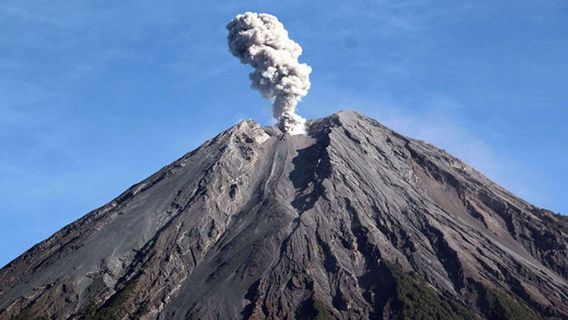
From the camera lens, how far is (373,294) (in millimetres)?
107250

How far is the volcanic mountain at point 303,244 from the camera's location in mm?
106250

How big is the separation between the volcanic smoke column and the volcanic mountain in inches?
217

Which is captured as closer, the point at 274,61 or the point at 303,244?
the point at 303,244

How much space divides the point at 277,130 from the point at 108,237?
89.6 ft

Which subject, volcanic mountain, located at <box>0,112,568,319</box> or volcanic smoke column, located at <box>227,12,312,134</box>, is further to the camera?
volcanic smoke column, located at <box>227,12,312,134</box>

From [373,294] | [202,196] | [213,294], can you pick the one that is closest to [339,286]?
[373,294]

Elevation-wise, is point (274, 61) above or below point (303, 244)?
above

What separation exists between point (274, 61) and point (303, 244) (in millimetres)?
33620

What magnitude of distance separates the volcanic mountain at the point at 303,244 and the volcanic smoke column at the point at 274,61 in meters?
5.52

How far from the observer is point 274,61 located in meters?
140

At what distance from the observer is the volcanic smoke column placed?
138m

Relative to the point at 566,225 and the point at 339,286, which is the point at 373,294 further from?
the point at 566,225

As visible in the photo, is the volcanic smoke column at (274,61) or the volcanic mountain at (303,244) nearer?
the volcanic mountain at (303,244)

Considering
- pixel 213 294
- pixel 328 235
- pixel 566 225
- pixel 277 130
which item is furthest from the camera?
pixel 277 130
